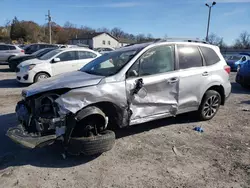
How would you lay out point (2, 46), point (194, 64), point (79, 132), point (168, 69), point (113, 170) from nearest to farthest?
point (113, 170) < point (79, 132) < point (168, 69) < point (194, 64) < point (2, 46)

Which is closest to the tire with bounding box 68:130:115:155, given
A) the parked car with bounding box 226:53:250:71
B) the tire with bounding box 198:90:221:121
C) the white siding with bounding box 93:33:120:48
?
the tire with bounding box 198:90:221:121

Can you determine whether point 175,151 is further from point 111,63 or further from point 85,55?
point 85,55

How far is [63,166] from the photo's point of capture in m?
3.51

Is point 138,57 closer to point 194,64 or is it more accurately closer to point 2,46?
point 194,64

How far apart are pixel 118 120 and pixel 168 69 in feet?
4.93

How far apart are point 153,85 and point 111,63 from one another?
3.25ft

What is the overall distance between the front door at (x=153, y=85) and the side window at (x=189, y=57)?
8.6 inches

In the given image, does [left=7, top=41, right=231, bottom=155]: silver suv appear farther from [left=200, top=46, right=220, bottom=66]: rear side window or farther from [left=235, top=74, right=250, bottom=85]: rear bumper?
[left=235, top=74, right=250, bottom=85]: rear bumper

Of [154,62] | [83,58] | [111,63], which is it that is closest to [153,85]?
[154,62]

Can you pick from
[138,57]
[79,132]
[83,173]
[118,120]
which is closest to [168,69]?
[138,57]

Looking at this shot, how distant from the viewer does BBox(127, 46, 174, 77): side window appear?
4.17m

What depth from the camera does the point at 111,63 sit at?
4.57 m

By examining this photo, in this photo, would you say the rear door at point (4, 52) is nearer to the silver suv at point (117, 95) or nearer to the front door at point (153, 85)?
the silver suv at point (117, 95)

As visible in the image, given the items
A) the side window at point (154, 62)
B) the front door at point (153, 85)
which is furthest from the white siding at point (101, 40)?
the front door at point (153, 85)
